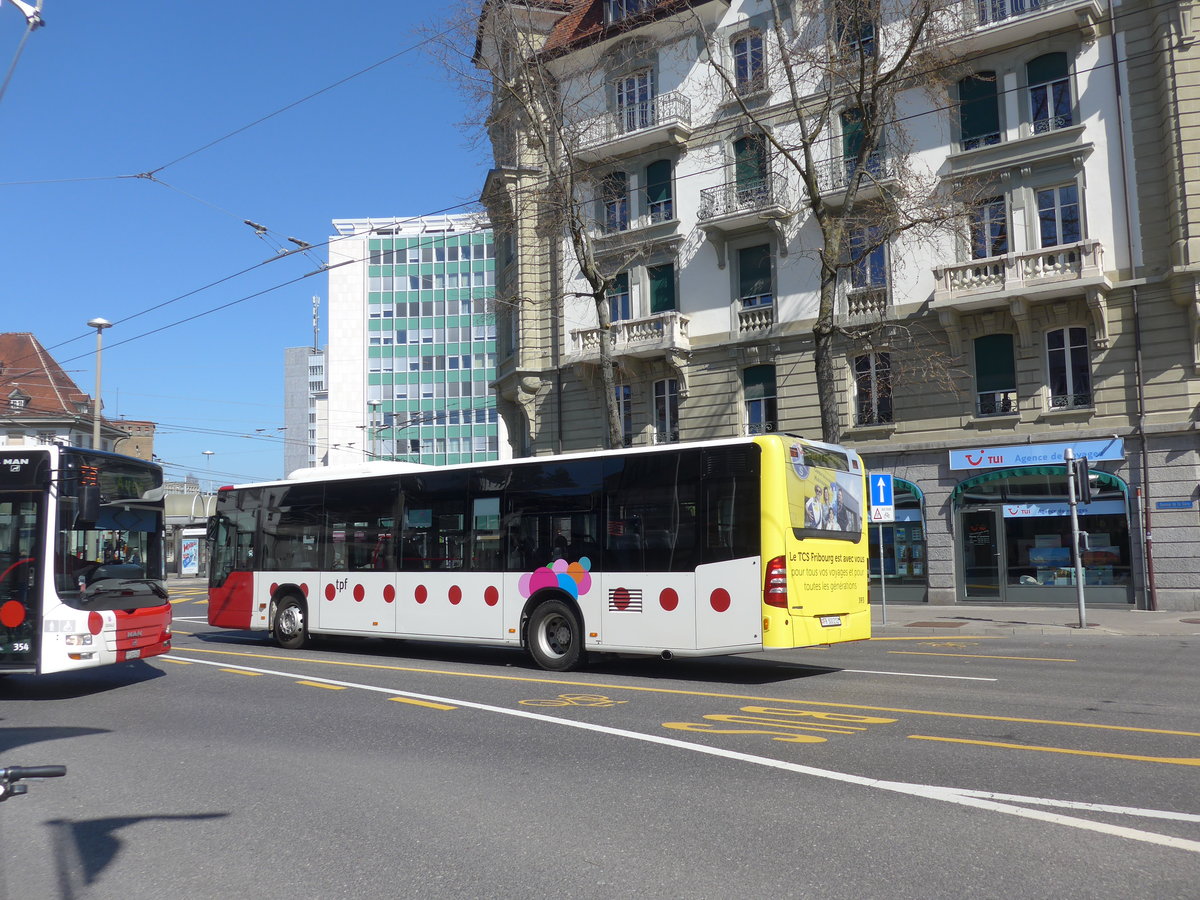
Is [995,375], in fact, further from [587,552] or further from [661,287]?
[587,552]

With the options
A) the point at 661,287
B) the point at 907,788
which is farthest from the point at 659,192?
the point at 907,788

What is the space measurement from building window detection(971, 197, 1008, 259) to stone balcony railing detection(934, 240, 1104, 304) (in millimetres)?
575

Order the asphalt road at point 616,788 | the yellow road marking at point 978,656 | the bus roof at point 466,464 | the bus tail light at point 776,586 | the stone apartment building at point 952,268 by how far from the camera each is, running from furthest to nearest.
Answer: the stone apartment building at point 952,268 → the yellow road marking at point 978,656 → the bus roof at point 466,464 → the bus tail light at point 776,586 → the asphalt road at point 616,788

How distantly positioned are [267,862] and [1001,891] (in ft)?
11.8

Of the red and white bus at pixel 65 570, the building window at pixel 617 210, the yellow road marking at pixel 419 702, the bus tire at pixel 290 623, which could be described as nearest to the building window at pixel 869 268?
the building window at pixel 617 210

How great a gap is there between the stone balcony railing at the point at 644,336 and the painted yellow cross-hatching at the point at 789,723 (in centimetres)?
2022

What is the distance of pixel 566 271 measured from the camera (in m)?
33.1

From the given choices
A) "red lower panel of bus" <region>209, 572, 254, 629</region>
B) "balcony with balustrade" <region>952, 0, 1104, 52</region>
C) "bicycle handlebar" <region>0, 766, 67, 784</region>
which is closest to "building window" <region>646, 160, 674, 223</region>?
"balcony with balustrade" <region>952, 0, 1104, 52</region>

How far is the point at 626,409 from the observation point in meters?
31.4

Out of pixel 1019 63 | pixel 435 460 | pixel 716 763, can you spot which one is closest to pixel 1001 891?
pixel 716 763

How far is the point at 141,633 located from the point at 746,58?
23918 mm

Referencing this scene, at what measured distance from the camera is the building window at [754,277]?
28656 millimetres

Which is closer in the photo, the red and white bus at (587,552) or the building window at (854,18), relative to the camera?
the red and white bus at (587,552)

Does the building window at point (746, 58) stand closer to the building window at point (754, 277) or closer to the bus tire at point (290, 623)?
the building window at point (754, 277)
